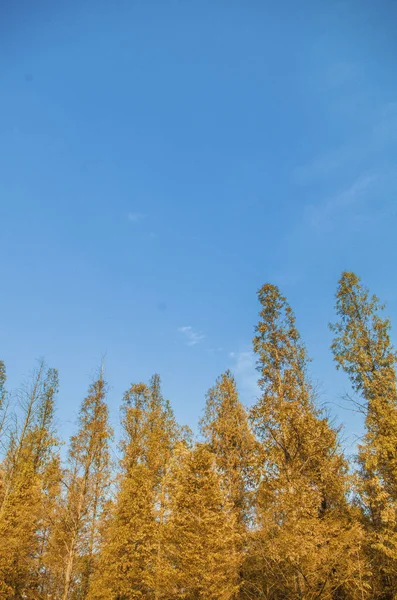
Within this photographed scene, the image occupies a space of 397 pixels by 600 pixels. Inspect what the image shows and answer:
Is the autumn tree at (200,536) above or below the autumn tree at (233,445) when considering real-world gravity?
below

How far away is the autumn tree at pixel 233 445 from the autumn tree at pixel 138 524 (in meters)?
2.65

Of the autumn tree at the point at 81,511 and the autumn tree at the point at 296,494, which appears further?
the autumn tree at the point at 81,511

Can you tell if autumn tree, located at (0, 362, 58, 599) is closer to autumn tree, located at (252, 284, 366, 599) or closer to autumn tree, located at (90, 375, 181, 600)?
autumn tree, located at (90, 375, 181, 600)

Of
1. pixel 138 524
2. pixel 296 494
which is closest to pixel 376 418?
pixel 296 494

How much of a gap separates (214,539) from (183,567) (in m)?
1.46

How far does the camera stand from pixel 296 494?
11945mm

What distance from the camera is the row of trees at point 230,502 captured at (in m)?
11.9

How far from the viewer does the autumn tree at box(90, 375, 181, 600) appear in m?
14.5

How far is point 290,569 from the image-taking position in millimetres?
11656

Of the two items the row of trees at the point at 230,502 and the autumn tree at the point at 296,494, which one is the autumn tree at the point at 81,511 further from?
the autumn tree at the point at 296,494

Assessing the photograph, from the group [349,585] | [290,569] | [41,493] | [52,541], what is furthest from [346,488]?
[41,493]

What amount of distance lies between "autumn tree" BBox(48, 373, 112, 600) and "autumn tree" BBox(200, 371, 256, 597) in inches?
214

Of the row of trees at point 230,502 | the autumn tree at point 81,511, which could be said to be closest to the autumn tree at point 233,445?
the row of trees at point 230,502

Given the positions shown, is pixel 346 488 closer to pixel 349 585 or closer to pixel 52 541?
pixel 349 585
